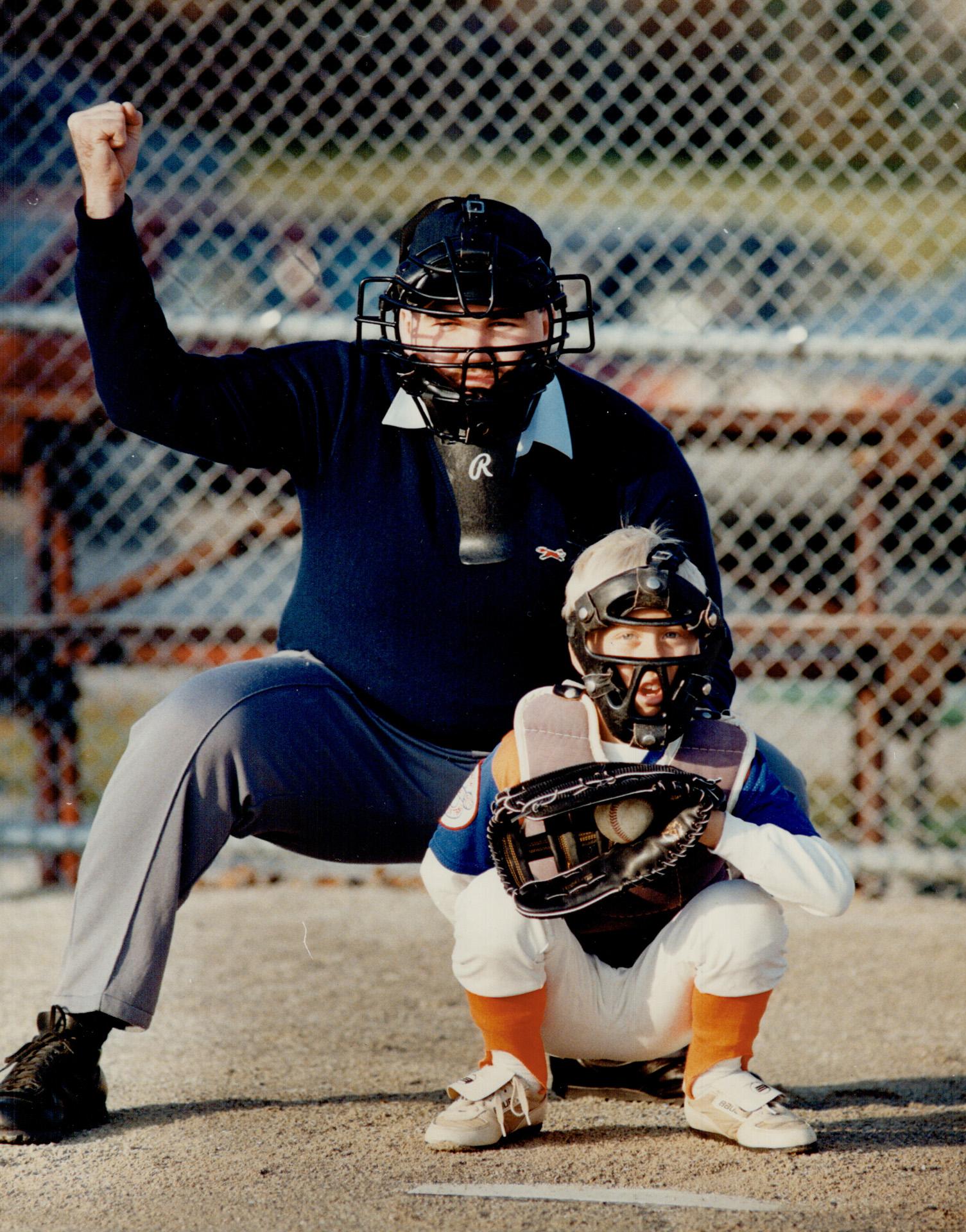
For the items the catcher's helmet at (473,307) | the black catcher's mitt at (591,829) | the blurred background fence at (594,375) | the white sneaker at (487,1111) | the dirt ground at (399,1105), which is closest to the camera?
the dirt ground at (399,1105)

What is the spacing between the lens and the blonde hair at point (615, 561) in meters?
2.19

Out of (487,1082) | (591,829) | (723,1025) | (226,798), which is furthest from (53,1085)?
(723,1025)

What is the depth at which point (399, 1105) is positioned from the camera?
241 centimetres

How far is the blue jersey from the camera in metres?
2.12

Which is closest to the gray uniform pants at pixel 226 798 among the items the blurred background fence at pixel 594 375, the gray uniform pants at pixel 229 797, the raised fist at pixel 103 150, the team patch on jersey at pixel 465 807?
the gray uniform pants at pixel 229 797

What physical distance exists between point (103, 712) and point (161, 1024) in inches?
115

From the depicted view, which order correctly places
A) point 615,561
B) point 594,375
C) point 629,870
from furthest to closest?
1. point 594,375
2. point 615,561
3. point 629,870

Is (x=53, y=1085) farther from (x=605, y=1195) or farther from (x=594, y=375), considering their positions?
(x=594, y=375)

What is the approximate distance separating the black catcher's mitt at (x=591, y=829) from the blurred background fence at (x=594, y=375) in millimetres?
2181

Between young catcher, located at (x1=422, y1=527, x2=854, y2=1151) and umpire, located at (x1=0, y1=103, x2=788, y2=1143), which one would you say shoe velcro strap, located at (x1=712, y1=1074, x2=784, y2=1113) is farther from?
umpire, located at (x1=0, y1=103, x2=788, y2=1143)

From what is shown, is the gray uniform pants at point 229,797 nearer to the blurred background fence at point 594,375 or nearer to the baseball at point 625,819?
the baseball at point 625,819

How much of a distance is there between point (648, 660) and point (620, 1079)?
83 cm

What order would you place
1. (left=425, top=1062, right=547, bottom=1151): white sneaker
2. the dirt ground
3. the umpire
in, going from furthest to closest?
the umpire → (left=425, top=1062, right=547, bottom=1151): white sneaker → the dirt ground

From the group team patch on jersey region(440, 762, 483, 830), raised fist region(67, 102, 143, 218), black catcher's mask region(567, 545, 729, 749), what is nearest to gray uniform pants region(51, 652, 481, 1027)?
team patch on jersey region(440, 762, 483, 830)
